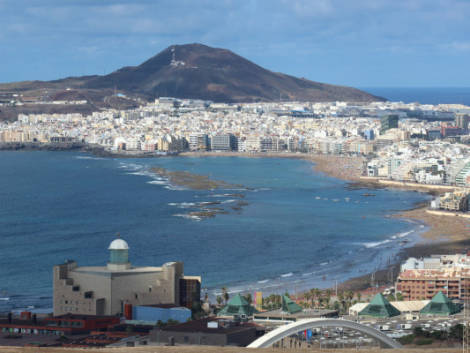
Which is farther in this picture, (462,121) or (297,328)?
(462,121)

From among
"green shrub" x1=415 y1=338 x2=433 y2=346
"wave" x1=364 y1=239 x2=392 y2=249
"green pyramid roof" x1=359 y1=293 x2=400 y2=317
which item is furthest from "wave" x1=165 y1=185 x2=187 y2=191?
"green shrub" x1=415 y1=338 x2=433 y2=346

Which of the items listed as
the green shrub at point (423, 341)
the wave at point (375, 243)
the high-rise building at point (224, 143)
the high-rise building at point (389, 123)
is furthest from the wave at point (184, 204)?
the high-rise building at point (389, 123)

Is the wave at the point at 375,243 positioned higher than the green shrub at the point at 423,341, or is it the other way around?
the green shrub at the point at 423,341

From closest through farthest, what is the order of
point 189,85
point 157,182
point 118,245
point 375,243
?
point 118,245 < point 375,243 < point 157,182 < point 189,85

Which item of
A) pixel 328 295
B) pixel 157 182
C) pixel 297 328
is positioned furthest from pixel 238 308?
pixel 157 182

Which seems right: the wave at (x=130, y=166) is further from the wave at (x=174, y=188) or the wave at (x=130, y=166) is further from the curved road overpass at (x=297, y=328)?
the curved road overpass at (x=297, y=328)

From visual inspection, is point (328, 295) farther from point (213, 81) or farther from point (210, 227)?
point (213, 81)

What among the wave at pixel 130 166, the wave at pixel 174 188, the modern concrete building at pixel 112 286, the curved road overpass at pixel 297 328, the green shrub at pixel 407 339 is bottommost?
the wave at pixel 174 188
